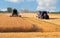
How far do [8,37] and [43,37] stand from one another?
76.9 inches

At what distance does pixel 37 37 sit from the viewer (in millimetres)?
11891

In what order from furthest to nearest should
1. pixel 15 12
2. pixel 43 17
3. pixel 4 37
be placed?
1. pixel 15 12
2. pixel 43 17
3. pixel 4 37

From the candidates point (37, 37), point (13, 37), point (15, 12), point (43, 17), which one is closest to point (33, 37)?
point (37, 37)

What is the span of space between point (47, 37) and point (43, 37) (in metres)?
0.22

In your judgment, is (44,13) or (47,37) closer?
(47,37)

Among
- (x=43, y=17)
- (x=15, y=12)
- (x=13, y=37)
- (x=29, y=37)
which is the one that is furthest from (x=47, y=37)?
(x=15, y=12)

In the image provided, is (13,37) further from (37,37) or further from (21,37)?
(37,37)

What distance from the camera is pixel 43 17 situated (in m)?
39.9

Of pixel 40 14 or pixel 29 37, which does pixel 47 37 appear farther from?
pixel 40 14

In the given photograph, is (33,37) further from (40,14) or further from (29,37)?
(40,14)

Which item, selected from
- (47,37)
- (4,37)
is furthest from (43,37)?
(4,37)

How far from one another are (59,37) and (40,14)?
29.8 m

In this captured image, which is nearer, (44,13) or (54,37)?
(54,37)

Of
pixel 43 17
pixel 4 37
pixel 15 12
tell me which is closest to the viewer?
pixel 4 37
